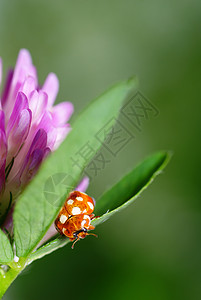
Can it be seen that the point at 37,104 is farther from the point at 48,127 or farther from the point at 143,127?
the point at 143,127

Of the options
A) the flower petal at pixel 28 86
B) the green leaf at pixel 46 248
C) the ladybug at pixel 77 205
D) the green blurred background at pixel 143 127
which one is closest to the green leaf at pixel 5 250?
A: the green leaf at pixel 46 248

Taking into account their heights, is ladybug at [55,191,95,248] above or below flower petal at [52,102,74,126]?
below

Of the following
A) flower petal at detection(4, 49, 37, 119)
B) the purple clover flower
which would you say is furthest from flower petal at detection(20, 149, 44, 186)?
flower petal at detection(4, 49, 37, 119)

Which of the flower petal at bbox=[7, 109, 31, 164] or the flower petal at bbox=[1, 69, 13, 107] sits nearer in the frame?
the flower petal at bbox=[7, 109, 31, 164]

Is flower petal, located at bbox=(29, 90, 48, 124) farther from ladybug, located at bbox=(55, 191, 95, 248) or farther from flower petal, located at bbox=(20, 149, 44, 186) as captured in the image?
ladybug, located at bbox=(55, 191, 95, 248)

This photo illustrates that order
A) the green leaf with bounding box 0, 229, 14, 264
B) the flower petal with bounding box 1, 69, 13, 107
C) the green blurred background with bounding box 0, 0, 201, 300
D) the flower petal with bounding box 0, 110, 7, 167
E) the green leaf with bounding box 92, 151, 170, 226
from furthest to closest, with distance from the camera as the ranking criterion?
the green blurred background with bounding box 0, 0, 201, 300 → the flower petal with bounding box 1, 69, 13, 107 → the green leaf with bounding box 92, 151, 170, 226 → the flower petal with bounding box 0, 110, 7, 167 → the green leaf with bounding box 0, 229, 14, 264

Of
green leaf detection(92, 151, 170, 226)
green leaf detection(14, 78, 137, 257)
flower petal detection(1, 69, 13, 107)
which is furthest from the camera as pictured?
flower petal detection(1, 69, 13, 107)

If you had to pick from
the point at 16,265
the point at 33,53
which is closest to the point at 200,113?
the point at 33,53
